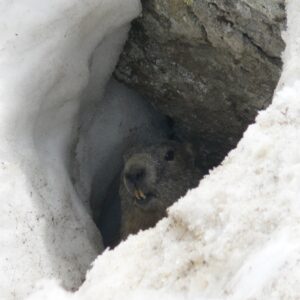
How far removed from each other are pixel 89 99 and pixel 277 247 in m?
2.34

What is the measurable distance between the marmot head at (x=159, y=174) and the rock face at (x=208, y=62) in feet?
0.66

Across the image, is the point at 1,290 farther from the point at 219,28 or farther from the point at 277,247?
the point at 219,28

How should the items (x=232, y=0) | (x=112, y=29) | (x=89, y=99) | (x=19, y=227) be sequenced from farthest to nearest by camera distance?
(x=89, y=99) < (x=112, y=29) < (x=232, y=0) < (x=19, y=227)

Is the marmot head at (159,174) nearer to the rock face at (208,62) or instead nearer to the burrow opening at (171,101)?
the burrow opening at (171,101)

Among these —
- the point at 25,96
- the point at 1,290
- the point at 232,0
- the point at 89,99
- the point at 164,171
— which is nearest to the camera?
the point at 1,290

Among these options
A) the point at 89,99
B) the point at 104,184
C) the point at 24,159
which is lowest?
the point at 104,184

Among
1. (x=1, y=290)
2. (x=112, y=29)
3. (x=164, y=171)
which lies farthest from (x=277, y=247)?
(x=164, y=171)

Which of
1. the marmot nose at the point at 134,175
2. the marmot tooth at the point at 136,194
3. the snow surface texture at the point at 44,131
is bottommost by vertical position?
the marmot tooth at the point at 136,194

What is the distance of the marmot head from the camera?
4.45 metres

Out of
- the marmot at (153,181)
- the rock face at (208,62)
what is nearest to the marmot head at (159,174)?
the marmot at (153,181)

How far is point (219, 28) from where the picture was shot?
3871 mm

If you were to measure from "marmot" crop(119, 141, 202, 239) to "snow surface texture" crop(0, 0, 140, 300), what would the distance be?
519mm

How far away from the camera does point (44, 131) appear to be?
149 inches

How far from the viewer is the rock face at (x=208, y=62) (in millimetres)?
3779
